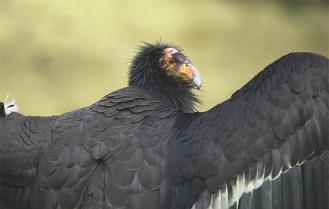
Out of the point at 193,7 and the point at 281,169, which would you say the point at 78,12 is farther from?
the point at 281,169

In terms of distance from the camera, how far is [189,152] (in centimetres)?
500

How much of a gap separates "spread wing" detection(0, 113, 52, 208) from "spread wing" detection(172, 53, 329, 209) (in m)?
0.96

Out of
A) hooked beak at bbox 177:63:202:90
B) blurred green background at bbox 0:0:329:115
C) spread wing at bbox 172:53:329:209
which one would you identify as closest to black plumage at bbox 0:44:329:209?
spread wing at bbox 172:53:329:209

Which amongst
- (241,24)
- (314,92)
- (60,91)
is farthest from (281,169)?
(241,24)

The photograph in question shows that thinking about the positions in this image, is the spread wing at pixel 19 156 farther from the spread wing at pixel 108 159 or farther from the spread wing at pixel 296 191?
the spread wing at pixel 296 191

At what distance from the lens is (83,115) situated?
18.2ft

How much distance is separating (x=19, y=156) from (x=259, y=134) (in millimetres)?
1568

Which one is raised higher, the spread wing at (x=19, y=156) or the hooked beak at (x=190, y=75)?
the hooked beak at (x=190, y=75)

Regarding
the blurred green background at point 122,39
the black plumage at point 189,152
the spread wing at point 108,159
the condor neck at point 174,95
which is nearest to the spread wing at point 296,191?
the black plumage at point 189,152

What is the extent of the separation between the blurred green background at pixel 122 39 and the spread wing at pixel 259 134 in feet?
17.9

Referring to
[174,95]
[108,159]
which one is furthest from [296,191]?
[174,95]

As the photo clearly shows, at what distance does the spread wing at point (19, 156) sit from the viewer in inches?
215

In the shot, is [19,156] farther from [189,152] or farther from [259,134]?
[259,134]

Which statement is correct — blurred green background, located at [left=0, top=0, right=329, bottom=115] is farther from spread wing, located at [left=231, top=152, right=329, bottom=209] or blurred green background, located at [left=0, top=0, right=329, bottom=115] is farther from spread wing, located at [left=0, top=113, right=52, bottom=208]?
spread wing, located at [left=231, top=152, right=329, bottom=209]
